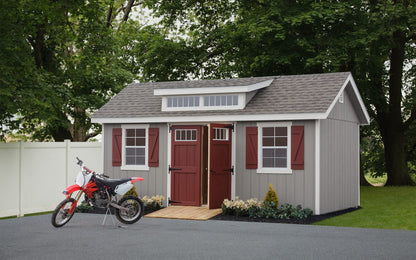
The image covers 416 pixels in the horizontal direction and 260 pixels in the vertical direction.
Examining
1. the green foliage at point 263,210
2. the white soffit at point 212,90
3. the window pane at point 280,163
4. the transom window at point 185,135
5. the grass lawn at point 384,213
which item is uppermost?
the white soffit at point 212,90

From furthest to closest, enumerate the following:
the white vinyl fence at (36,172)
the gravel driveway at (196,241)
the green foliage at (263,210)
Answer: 1. the white vinyl fence at (36,172)
2. the green foliage at (263,210)
3. the gravel driveway at (196,241)

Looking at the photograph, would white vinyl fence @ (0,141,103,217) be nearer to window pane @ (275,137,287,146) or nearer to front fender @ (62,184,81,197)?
front fender @ (62,184,81,197)

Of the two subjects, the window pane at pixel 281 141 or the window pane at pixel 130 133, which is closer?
the window pane at pixel 281 141

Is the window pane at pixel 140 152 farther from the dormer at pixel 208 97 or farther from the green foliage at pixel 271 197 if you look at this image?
the green foliage at pixel 271 197

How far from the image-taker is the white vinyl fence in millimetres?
14633

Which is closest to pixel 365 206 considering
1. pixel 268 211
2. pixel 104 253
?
pixel 268 211

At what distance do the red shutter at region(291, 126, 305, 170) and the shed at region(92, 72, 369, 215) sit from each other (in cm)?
3

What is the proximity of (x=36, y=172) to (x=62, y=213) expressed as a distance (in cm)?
327

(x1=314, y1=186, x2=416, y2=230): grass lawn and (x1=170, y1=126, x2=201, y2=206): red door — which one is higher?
(x1=170, y1=126, x2=201, y2=206): red door

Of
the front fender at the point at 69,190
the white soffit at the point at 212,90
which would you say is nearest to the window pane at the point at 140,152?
the white soffit at the point at 212,90

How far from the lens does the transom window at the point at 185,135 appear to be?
16.0 m

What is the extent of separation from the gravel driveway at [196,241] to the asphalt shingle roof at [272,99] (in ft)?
10.7

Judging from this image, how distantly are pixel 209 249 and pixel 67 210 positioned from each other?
4.16 meters

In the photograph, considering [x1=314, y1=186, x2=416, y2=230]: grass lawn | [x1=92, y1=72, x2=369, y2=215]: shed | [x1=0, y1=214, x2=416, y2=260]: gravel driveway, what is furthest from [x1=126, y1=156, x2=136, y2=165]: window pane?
[x1=314, y1=186, x2=416, y2=230]: grass lawn
